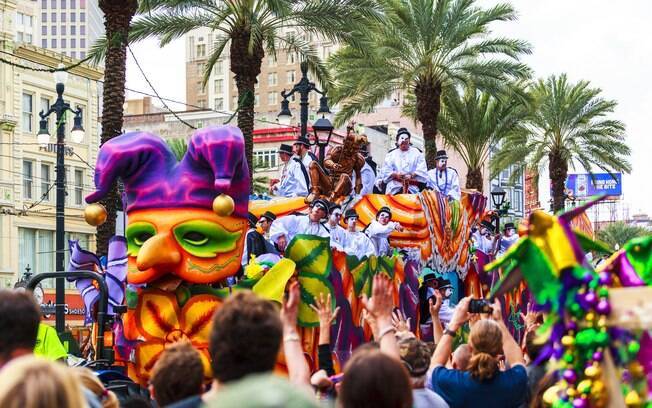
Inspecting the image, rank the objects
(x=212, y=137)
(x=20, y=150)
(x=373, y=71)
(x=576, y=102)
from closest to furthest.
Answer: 1. (x=212, y=137)
2. (x=373, y=71)
3. (x=576, y=102)
4. (x=20, y=150)

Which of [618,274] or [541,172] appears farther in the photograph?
[541,172]

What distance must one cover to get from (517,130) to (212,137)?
27.4 m

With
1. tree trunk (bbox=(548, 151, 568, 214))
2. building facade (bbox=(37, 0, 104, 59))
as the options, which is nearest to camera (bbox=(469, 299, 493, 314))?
tree trunk (bbox=(548, 151, 568, 214))

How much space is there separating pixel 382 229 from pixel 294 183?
55.4 inches

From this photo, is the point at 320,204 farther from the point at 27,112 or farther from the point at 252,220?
the point at 27,112

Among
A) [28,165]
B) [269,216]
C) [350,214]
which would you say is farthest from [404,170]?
[28,165]

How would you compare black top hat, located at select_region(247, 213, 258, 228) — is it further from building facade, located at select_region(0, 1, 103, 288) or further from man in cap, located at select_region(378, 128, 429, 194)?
building facade, located at select_region(0, 1, 103, 288)

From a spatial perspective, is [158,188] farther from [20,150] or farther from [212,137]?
[20,150]

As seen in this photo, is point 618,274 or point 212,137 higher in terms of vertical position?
point 212,137

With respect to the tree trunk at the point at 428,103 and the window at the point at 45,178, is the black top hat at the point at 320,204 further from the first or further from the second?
the window at the point at 45,178

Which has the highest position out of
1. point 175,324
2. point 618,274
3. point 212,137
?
point 212,137

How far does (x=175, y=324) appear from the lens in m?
9.03

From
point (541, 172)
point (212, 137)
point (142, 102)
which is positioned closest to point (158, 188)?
point (212, 137)

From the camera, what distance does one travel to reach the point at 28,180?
45.8 m
